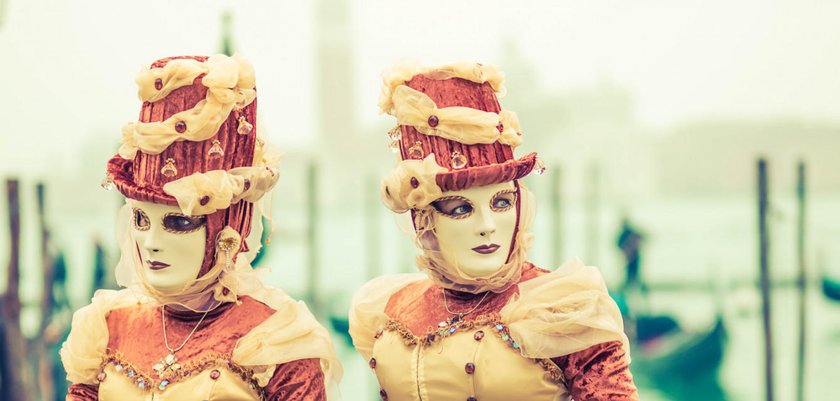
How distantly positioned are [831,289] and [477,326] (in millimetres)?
11953

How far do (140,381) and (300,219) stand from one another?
115 ft

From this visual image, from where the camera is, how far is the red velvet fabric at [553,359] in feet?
7.93

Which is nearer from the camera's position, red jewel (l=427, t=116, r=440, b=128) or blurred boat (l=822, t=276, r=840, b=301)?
red jewel (l=427, t=116, r=440, b=128)

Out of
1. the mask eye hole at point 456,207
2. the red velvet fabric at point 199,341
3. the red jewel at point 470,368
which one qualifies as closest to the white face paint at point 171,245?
the red velvet fabric at point 199,341

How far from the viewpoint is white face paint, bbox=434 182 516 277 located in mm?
2492

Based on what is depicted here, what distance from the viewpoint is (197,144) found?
2482mm

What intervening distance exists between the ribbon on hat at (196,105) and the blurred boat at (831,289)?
12114mm

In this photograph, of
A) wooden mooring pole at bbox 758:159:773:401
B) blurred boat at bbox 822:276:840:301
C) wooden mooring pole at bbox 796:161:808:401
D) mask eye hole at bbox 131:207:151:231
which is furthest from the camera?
blurred boat at bbox 822:276:840:301

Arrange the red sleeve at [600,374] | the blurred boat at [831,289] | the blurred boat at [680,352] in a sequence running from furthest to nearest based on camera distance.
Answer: the blurred boat at [831,289]
the blurred boat at [680,352]
the red sleeve at [600,374]

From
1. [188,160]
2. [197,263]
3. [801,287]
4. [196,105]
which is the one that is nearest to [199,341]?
[197,263]

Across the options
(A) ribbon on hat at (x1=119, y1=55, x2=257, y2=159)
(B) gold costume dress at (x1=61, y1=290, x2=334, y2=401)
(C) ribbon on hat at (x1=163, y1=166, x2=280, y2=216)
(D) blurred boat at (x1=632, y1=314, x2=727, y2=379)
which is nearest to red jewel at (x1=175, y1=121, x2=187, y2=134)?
(A) ribbon on hat at (x1=119, y1=55, x2=257, y2=159)

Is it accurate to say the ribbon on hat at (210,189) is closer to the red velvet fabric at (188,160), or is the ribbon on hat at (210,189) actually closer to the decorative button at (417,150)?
the red velvet fabric at (188,160)

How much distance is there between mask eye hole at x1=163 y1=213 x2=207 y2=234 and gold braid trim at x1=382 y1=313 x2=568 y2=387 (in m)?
0.53

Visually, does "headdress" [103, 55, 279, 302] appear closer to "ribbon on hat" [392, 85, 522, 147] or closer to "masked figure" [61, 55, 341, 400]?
"masked figure" [61, 55, 341, 400]
